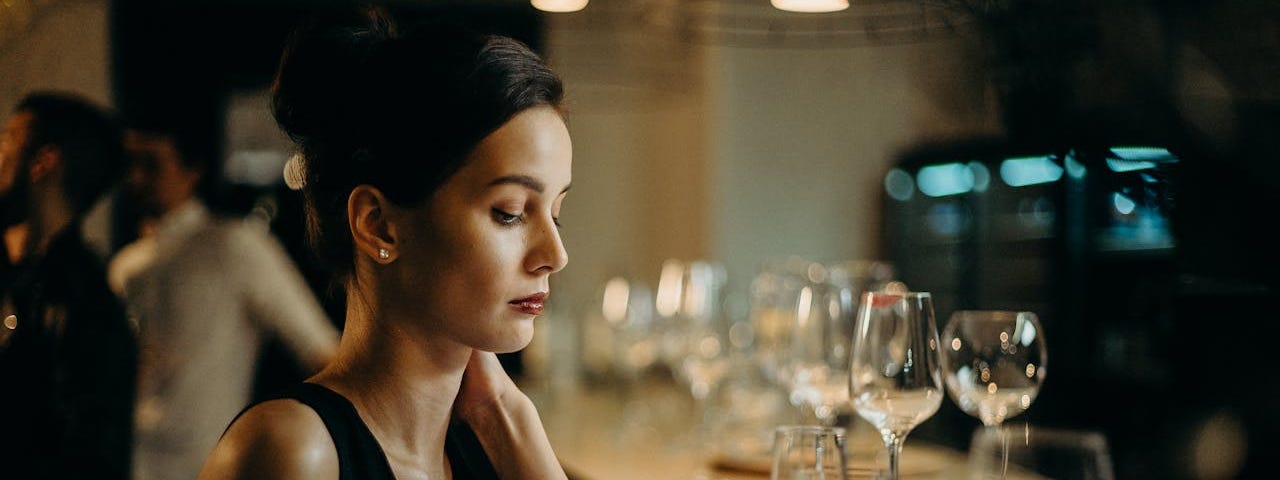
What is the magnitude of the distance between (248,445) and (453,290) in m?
0.22

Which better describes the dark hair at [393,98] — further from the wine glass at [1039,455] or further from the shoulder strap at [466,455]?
the wine glass at [1039,455]

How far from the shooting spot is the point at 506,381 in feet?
4.47

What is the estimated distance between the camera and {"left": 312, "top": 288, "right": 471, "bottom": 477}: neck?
1.17m

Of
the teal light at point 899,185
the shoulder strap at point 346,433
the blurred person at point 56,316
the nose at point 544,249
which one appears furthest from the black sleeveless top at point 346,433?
the teal light at point 899,185

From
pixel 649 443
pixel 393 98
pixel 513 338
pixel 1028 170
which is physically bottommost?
pixel 649 443

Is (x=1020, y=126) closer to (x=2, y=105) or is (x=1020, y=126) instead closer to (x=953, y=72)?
(x=953, y=72)

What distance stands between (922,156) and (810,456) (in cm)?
373

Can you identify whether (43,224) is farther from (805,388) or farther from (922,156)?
(922,156)

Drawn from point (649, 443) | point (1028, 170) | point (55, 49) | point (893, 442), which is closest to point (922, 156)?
point (1028, 170)

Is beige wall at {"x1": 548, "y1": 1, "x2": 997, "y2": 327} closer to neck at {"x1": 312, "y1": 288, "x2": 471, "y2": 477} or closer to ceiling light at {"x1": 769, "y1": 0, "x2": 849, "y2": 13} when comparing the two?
ceiling light at {"x1": 769, "y1": 0, "x2": 849, "y2": 13}

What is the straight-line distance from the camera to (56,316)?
2.26 metres

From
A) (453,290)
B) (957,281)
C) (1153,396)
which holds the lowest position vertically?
(1153,396)

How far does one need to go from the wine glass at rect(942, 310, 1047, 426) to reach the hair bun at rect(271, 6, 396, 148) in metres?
0.78

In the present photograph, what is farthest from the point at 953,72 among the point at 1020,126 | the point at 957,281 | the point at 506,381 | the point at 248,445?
the point at 248,445
